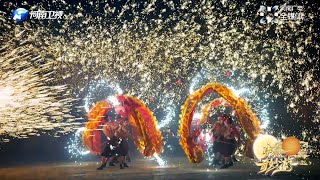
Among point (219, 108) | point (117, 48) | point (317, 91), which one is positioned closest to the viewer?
point (317, 91)

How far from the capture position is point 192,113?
42.1ft

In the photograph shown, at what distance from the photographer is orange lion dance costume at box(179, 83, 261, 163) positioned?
500 inches

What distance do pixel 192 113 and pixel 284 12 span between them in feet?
13.0

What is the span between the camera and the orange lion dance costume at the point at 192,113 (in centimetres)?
1269

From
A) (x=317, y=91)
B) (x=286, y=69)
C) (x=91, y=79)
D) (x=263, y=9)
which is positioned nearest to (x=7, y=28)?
(x=91, y=79)

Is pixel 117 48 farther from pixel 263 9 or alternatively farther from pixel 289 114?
pixel 263 9

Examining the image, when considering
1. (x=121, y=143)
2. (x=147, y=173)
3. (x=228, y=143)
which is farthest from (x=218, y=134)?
(x=121, y=143)

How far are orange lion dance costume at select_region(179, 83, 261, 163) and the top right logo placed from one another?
2736 millimetres

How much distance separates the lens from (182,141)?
41.7 feet

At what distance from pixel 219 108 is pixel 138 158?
4202 millimetres

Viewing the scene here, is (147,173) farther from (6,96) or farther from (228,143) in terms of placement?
(6,96)

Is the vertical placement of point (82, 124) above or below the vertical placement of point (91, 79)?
below

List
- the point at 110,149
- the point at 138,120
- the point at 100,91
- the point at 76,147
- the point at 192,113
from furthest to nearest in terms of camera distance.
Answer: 1. the point at 100,91
2. the point at 76,147
3. the point at 138,120
4. the point at 110,149
5. the point at 192,113

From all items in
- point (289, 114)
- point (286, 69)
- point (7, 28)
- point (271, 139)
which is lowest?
point (271, 139)
